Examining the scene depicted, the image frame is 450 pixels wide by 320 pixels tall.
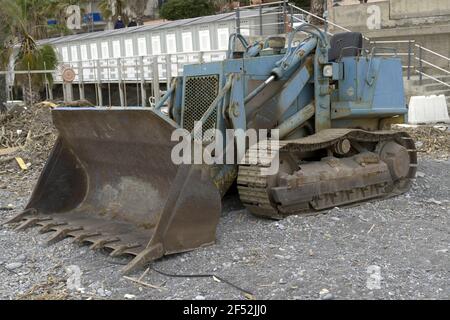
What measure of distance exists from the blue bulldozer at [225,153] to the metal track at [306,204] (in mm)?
15

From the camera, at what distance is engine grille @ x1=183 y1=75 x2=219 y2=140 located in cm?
704

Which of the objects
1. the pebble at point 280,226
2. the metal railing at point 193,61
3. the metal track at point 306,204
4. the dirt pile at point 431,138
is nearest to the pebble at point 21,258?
the metal track at point 306,204

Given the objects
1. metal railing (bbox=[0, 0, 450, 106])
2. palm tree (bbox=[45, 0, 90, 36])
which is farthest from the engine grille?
palm tree (bbox=[45, 0, 90, 36])

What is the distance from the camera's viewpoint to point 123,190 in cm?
689

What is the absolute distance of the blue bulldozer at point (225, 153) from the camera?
5.85m

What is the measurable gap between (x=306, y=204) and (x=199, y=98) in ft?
5.60

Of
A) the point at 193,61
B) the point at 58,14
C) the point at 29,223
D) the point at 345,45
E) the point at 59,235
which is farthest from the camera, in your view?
the point at 58,14

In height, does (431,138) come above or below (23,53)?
below

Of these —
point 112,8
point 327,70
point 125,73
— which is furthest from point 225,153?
point 112,8

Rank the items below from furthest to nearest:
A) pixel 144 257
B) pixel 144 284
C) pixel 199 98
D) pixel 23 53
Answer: pixel 23 53 < pixel 199 98 < pixel 144 257 < pixel 144 284

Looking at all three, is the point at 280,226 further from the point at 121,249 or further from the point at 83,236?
the point at 83,236

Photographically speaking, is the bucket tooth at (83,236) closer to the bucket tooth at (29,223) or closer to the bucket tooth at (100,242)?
the bucket tooth at (100,242)

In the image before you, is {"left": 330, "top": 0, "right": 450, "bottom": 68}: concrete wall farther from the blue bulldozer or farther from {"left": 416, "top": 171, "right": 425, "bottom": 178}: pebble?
the blue bulldozer
